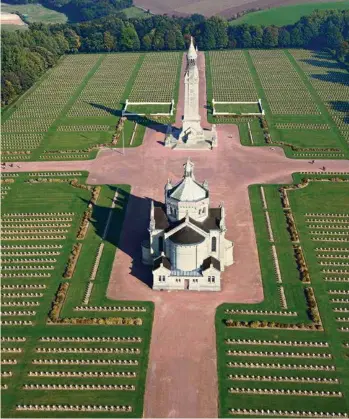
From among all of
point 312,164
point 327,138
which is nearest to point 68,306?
point 312,164

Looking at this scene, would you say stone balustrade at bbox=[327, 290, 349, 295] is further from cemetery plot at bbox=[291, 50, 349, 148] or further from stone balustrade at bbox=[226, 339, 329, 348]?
cemetery plot at bbox=[291, 50, 349, 148]

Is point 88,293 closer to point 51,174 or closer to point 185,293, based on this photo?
point 185,293

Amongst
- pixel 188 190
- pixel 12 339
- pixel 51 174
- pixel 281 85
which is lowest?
pixel 12 339

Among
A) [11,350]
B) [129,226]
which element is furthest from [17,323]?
[129,226]

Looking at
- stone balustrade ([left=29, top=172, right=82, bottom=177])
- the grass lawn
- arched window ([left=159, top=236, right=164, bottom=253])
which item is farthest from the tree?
arched window ([left=159, top=236, right=164, bottom=253])

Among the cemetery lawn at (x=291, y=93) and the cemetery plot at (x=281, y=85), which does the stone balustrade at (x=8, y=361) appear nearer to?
the cemetery lawn at (x=291, y=93)

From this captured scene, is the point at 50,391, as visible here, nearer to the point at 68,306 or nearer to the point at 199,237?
the point at 68,306
